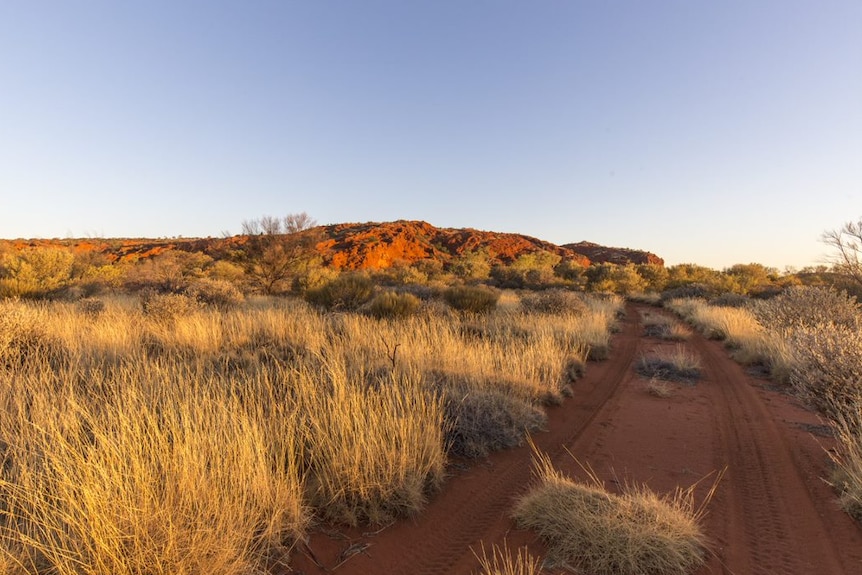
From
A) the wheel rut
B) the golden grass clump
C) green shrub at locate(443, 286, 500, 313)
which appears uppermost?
green shrub at locate(443, 286, 500, 313)

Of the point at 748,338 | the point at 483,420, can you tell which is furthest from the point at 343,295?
the point at 748,338

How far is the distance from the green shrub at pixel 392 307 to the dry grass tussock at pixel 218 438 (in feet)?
7.55

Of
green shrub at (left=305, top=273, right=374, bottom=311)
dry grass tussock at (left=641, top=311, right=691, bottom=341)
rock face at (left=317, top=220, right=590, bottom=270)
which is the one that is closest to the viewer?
green shrub at (left=305, top=273, right=374, bottom=311)

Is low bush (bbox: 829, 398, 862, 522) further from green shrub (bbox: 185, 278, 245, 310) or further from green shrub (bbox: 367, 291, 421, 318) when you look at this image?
green shrub (bbox: 185, 278, 245, 310)

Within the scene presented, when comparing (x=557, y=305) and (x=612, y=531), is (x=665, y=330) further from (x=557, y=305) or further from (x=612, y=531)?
(x=612, y=531)

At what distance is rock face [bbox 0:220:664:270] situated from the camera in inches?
1690

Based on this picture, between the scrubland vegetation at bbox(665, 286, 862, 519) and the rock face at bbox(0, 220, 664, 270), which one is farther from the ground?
the rock face at bbox(0, 220, 664, 270)

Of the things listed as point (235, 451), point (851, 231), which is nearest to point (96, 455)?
point (235, 451)

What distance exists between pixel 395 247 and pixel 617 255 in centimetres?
3547

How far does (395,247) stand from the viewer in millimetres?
48406

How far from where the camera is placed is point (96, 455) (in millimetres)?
2539

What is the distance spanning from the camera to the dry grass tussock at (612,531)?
8.57 ft

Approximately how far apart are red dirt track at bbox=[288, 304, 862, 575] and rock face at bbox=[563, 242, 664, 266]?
174 ft

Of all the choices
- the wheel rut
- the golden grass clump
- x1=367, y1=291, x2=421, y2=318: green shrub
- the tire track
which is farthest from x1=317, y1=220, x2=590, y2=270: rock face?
the golden grass clump
